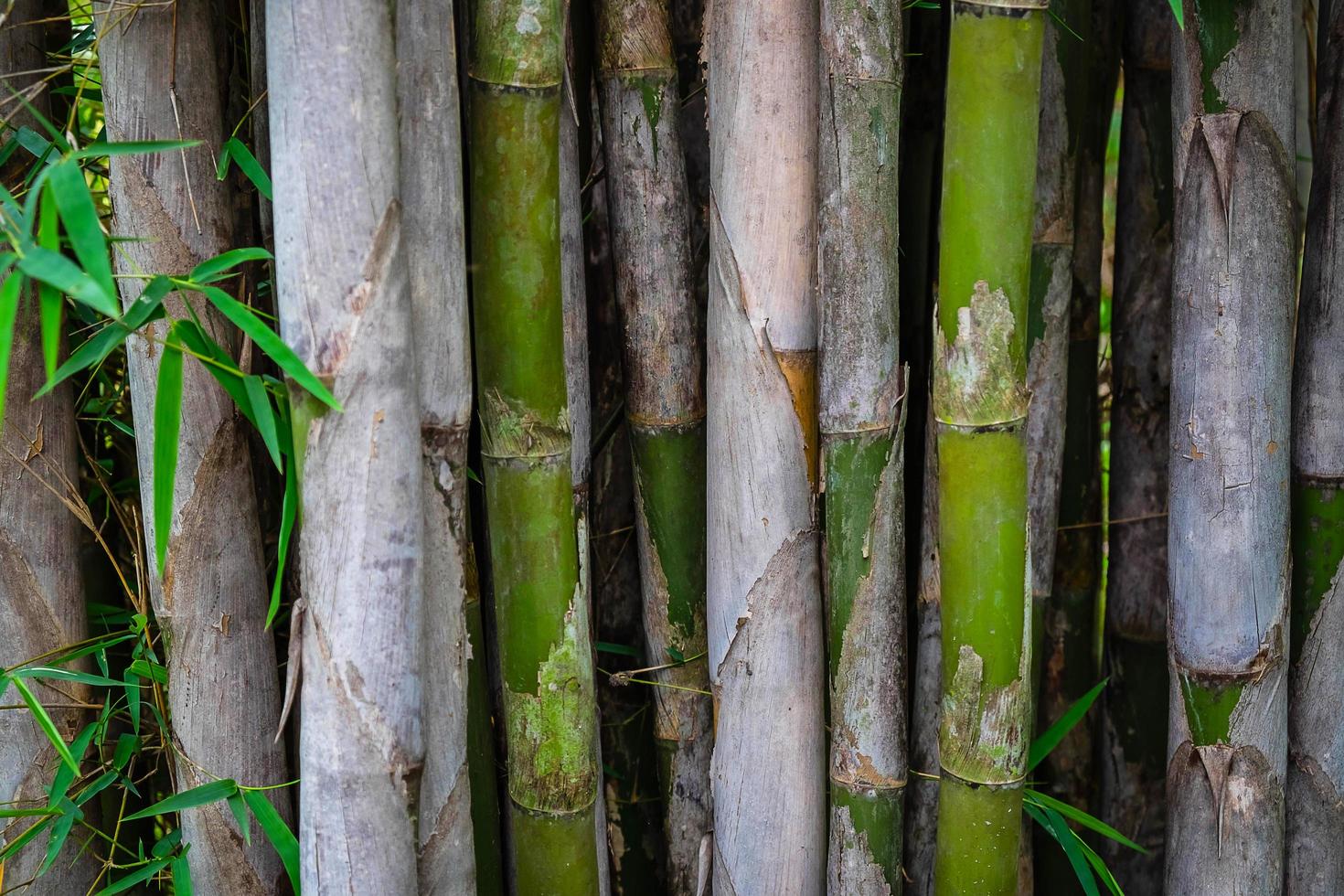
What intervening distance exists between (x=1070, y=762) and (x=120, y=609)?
1039mm

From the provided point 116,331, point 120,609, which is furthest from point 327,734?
point 120,609

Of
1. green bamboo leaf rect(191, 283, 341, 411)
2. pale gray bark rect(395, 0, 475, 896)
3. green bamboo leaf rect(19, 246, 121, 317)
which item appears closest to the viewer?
green bamboo leaf rect(19, 246, 121, 317)

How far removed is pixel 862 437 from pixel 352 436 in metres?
0.41

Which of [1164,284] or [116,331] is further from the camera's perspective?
[1164,284]

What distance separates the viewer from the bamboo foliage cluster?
2.55 feet

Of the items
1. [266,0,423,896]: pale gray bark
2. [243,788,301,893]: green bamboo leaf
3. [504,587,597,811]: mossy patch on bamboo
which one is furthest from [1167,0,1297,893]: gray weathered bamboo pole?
[243,788,301,893]: green bamboo leaf

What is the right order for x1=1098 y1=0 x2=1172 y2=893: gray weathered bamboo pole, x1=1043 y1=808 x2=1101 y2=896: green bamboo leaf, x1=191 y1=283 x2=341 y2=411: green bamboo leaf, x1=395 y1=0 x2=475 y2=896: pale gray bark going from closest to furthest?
1. x1=191 y1=283 x2=341 y2=411: green bamboo leaf
2. x1=395 y1=0 x2=475 y2=896: pale gray bark
3. x1=1043 y1=808 x2=1101 y2=896: green bamboo leaf
4. x1=1098 y1=0 x2=1172 y2=893: gray weathered bamboo pole

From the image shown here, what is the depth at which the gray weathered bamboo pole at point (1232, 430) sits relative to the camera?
961 mm

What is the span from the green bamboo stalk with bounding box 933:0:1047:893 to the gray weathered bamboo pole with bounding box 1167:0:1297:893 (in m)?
0.20

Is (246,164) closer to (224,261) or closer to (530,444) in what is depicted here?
(224,261)

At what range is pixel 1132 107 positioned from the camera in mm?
1216

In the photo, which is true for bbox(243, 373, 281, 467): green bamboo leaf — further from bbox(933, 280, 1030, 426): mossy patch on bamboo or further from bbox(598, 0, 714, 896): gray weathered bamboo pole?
bbox(933, 280, 1030, 426): mossy patch on bamboo

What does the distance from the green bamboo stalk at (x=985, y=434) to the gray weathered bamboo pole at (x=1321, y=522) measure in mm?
320

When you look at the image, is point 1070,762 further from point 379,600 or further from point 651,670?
point 379,600
